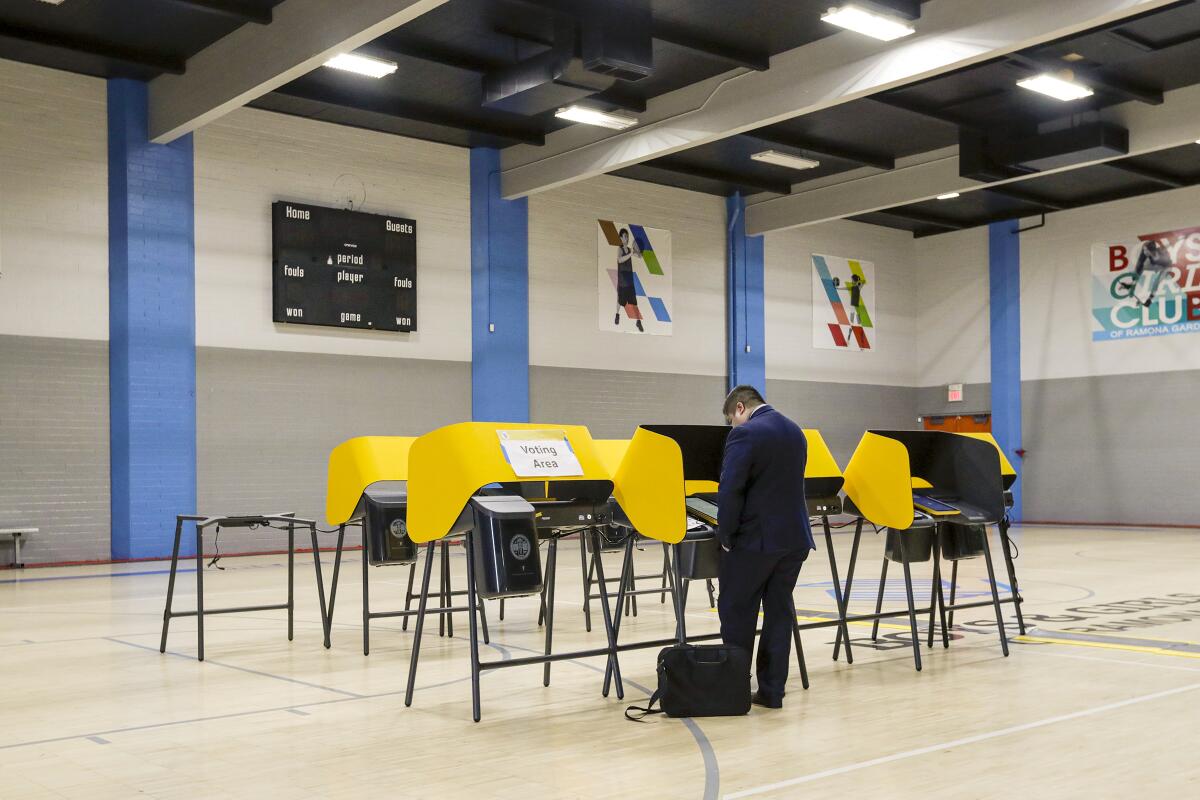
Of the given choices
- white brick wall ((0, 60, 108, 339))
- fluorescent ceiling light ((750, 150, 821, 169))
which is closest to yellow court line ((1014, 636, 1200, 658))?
fluorescent ceiling light ((750, 150, 821, 169))

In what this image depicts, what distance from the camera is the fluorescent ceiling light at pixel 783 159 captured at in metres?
16.8

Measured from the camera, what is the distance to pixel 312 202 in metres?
15.6

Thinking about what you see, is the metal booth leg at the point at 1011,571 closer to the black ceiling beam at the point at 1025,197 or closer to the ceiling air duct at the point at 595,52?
the ceiling air duct at the point at 595,52

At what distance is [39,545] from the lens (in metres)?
13.3

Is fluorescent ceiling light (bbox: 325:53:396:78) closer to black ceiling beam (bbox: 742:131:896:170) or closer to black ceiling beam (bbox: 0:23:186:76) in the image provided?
black ceiling beam (bbox: 0:23:186:76)

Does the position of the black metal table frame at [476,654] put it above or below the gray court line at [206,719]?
above

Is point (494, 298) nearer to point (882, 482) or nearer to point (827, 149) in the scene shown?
point (827, 149)

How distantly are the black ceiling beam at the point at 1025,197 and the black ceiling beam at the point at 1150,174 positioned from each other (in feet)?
5.74

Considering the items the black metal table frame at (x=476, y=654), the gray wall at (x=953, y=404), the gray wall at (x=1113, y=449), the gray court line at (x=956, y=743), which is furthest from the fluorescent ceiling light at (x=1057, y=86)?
the black metal table frame at (x=476, y=654)

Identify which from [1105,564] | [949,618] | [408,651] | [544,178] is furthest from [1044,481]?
[408,651]

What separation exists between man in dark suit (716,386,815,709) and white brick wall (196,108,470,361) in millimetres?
10909

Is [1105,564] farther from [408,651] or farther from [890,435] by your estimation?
[408,651]

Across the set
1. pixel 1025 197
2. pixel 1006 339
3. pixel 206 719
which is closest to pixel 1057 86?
pixel 1025 197

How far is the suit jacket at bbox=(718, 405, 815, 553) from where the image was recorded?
5332mm
